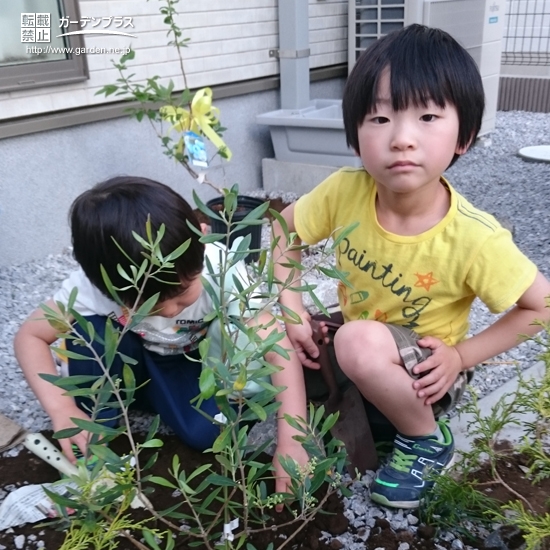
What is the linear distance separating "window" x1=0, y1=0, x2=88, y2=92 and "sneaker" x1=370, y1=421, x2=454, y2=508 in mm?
2371

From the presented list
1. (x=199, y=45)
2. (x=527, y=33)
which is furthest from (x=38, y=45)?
(x=527, y=33)

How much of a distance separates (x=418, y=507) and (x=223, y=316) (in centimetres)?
77

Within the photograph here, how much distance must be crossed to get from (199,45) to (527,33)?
4.43 meters

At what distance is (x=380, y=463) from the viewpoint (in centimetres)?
154

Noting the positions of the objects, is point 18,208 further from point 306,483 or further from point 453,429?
point 306,483

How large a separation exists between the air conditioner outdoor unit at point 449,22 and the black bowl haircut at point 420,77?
9.70 ft

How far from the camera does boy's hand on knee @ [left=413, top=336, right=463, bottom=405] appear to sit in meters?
1.35

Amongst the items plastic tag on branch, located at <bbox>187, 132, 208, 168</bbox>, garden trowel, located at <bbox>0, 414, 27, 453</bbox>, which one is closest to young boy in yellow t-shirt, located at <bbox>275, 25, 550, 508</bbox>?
garden trowel, located at <bbox>0, 414, 27, 453</bbox>

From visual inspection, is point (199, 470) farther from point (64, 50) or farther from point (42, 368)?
point (64, 50)

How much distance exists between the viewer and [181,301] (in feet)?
4.60

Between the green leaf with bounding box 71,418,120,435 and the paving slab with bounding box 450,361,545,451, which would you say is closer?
the green leaf with bounding box 71,418,120,435

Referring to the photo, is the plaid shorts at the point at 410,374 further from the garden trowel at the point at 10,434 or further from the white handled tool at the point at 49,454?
the garden trowel at the point at 10,434

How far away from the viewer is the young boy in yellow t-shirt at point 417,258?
4.18ft

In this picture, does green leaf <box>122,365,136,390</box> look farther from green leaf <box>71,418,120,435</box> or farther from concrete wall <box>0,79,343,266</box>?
concrete wall <box>0,79,343,266</box>
